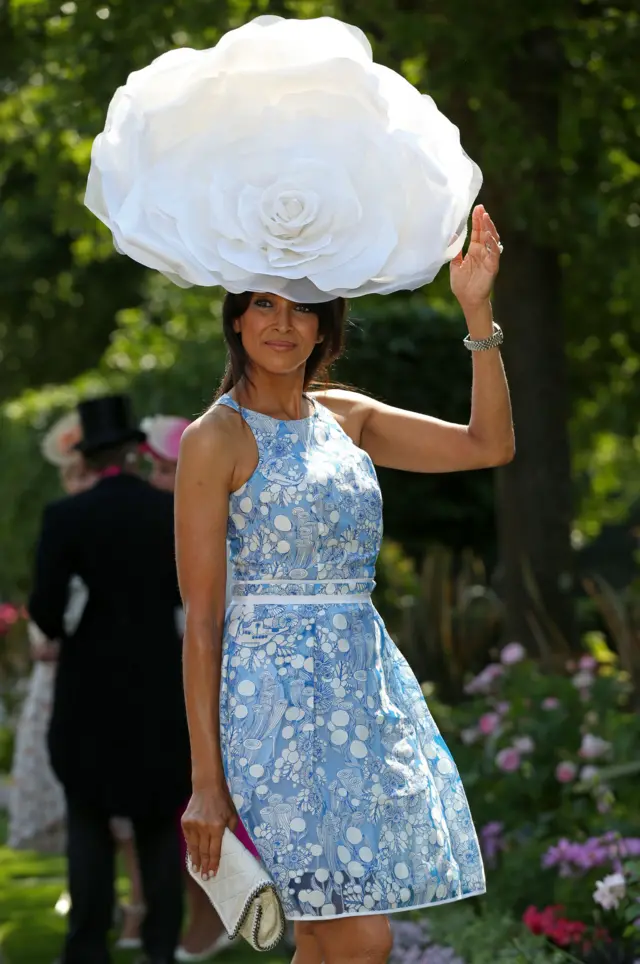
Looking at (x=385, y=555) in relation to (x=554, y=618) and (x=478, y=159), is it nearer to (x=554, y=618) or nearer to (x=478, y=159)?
(x=554, y=618)

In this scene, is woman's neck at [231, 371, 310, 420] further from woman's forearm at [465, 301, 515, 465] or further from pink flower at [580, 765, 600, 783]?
pink flower at [580, 765, 600, 783]

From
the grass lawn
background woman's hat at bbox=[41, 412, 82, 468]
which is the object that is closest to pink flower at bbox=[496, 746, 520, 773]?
the grass lawn

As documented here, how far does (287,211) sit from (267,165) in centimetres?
12

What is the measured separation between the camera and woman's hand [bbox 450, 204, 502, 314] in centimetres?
388

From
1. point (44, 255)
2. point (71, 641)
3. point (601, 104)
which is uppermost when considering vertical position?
point (44, 255)

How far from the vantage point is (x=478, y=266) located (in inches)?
153

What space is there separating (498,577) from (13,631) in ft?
17.1

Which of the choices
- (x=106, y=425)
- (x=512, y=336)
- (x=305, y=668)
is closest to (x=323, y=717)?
(x=305, y=668)

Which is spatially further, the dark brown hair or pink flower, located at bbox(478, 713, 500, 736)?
pink flower, located at bbox(478, 713, 500, 736)

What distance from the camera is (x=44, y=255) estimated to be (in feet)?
84.3

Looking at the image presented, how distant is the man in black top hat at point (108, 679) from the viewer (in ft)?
19.3

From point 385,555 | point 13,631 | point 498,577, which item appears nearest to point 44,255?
point 13,631

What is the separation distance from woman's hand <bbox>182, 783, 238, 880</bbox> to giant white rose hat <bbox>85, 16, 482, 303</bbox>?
3.46ft

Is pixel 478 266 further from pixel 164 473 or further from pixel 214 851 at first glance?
pixel 164 473
